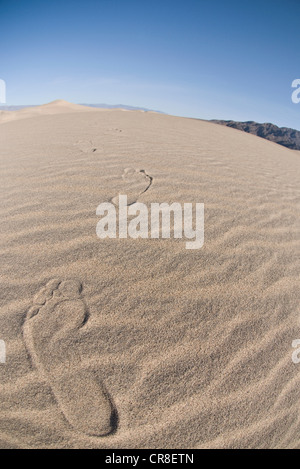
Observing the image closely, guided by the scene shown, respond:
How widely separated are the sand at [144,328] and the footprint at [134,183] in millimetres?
42

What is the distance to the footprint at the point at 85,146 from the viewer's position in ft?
12.4

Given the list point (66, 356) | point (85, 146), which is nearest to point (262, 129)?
point (85, 146)

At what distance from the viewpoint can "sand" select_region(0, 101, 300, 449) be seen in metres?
1.13

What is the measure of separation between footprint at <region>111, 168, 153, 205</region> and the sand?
1.6 inches

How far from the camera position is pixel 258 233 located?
7.38 feet

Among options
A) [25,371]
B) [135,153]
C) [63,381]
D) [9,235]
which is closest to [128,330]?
[63,381]

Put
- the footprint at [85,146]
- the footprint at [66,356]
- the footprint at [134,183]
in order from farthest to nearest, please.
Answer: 1. the footprint at [85,146]
2. the footprint at [134,183]
3. the footprint at [66,356]

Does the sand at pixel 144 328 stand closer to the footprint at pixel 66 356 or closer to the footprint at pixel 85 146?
the footprint at pixel 66 356

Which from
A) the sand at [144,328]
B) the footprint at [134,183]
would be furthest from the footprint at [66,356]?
the footprint at [134,183]

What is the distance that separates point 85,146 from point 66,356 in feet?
10.9

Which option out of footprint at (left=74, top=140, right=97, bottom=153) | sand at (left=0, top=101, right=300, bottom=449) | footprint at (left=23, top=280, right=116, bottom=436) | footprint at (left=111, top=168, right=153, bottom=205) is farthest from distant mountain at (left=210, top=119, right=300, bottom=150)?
footprint at (left=23, top=280, right=116, bottom=436)

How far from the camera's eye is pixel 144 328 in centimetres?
142

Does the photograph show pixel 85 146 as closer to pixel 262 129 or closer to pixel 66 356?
pixel 66 356

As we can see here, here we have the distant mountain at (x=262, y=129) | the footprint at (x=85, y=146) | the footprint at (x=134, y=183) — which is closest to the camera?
the footprint at (x=134, y=183)
